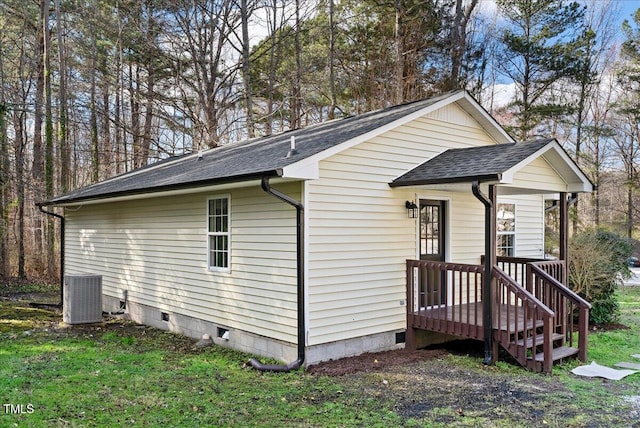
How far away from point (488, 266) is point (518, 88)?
16806 mm

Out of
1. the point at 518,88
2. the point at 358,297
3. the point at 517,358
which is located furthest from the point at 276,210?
the point at 518,88

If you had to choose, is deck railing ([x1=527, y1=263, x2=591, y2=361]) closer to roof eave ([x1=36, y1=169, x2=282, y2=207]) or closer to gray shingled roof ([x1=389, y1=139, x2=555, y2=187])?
gray shingled roof ([x1=389, y1=139, x2=555, y2=187])

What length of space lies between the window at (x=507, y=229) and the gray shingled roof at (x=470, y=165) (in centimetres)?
250

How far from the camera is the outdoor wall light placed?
7316 mm

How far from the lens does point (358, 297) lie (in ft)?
22.1

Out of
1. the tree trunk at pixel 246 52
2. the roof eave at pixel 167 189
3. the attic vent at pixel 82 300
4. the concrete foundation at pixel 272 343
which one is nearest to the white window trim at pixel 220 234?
the roof eave at pixel 167 189

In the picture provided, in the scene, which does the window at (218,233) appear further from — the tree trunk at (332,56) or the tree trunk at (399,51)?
the tree trunk at (399,51)

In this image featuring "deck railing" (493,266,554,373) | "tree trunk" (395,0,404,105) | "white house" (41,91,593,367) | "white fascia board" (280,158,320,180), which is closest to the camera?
"white fascia board" (280,158,320,180)

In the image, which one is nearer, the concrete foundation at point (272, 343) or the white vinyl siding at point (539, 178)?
the concrete foundation at point (272, 343)

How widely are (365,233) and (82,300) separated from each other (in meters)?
5.88

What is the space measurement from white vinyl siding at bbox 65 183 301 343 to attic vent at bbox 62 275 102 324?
0.72 metres

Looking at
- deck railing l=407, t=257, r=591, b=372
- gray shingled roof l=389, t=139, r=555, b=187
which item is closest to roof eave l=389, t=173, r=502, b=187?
gray shingled roof l=389, t=139, r=555, b=187

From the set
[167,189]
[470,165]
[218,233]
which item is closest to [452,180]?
[470,165]

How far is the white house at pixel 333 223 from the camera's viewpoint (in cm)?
627
